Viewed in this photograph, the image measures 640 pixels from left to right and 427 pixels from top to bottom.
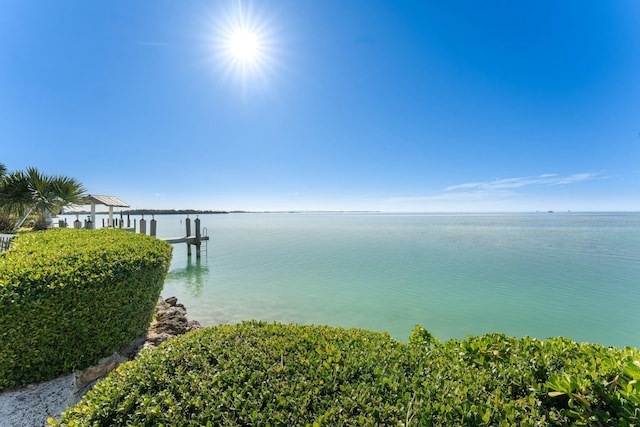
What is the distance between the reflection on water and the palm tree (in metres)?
6.93

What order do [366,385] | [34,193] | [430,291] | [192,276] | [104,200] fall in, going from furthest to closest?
[104,200] → [192,276] → [34,193] → [430,291] → [366,385]

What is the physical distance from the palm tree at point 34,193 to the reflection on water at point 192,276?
693cm

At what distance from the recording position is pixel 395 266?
16.9 m

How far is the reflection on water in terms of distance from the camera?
12908 millimetres

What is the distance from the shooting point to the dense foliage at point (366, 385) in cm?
152

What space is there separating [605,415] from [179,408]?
7.58 ft

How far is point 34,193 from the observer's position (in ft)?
45.2

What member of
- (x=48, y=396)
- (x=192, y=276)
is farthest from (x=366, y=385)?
(x=192, y=276)

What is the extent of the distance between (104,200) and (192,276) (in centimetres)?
721

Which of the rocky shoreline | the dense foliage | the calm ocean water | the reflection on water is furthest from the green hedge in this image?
the reflection on water

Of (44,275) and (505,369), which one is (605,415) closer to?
(505,369)

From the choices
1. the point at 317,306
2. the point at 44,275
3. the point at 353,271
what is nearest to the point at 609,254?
the point at 353,271

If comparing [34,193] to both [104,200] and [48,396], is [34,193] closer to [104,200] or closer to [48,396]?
[104,200]

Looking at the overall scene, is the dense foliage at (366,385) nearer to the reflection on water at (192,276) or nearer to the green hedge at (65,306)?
the green hedge at (65,306)
